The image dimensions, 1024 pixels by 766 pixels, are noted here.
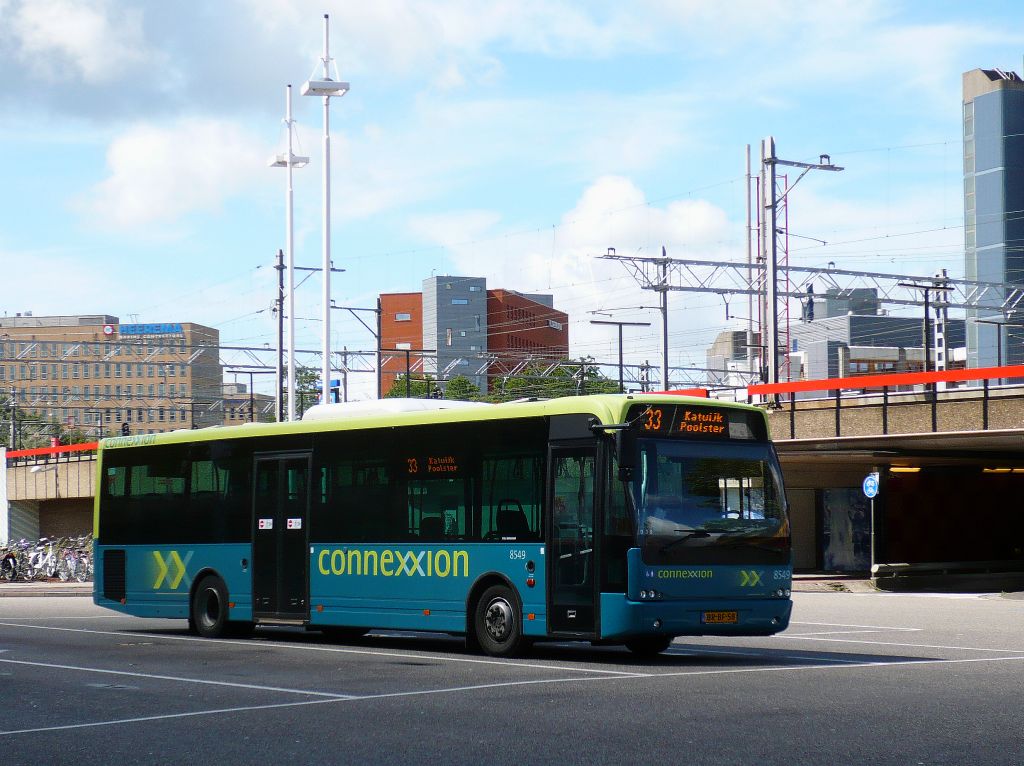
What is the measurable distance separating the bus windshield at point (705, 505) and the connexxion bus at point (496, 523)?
0.02 metres

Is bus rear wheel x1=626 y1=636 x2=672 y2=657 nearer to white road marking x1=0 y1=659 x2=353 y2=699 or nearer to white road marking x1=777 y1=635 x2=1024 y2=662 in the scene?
white road marking x1=777 y1=635 x2=1024 y2=662

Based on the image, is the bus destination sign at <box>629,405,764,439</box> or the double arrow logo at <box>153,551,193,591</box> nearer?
the bus destination sign at <box>629,405,764,439</box>

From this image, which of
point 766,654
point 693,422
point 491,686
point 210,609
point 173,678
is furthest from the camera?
point 210,609

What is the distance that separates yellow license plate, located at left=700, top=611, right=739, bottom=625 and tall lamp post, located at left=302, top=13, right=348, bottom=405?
2760cm

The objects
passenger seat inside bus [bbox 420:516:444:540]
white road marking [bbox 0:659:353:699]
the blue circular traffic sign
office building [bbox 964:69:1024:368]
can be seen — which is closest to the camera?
white road marking [bbox 0:659:353:699]

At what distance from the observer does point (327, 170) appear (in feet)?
157

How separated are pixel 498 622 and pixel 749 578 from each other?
2.94 m

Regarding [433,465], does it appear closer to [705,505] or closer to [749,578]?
[705,505]

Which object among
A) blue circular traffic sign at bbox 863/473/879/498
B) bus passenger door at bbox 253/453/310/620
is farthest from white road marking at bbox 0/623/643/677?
blue circular traffic sign at bbox 863/473/879/498

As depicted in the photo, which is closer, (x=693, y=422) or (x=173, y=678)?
(x=173, y=678)

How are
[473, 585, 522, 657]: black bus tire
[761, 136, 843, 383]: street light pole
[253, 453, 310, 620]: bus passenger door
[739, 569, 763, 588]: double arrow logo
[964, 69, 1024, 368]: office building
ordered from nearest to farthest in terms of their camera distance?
[739, 569, 763, 588]: double arrow logo
[473, 585, 522, 657]: black bus tire
[253, 453, 310, 620]: bus passenger door
[761, 136, 843, 383]: street light pole
[964, 69, 1024, 368]: office building

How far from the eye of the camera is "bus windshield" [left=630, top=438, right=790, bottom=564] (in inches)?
653

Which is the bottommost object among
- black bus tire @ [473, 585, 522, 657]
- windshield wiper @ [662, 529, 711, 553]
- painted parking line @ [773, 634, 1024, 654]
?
painted parking line @ [773, 634, 1024, 654]

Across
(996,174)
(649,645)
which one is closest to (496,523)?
(649,645)
